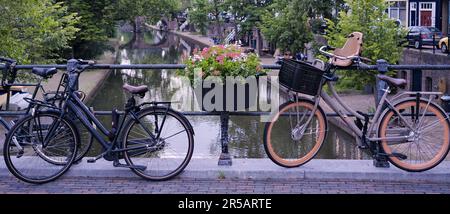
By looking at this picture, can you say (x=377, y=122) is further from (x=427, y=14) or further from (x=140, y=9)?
(x=140, y=9)

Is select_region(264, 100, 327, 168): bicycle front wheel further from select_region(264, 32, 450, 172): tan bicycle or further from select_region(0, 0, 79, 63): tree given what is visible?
select_region(0, 0, 79, 63): tree

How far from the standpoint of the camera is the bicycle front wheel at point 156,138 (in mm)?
6172

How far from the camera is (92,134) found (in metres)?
6.33

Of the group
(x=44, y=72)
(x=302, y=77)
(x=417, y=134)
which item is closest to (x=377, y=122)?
(x=417, y=134)

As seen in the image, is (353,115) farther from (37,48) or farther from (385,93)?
(37,48)

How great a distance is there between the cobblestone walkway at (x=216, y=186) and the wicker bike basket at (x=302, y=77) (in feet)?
2.82

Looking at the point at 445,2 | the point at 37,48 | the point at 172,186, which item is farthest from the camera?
the point at 445,2

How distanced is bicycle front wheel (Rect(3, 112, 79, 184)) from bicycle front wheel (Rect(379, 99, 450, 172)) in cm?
287

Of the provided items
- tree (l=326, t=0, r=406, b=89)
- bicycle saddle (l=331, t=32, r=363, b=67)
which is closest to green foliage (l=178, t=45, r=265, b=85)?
bicycle saddle (l=331, t=32, r=363, b=67)

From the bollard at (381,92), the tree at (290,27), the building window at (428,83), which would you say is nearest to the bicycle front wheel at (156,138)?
the bollard at (381,92)

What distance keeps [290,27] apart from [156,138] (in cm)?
3663

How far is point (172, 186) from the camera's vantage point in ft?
20.2

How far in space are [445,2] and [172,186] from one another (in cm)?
3997

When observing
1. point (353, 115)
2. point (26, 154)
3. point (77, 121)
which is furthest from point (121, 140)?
point (353, 115)
